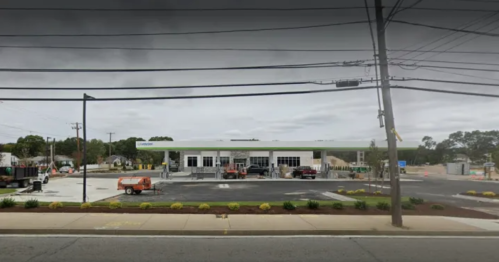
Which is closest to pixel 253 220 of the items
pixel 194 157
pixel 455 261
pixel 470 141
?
pixel 455 261

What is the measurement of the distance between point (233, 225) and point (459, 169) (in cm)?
6258

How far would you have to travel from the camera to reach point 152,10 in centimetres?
1028

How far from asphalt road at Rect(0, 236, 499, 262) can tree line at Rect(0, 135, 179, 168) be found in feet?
226

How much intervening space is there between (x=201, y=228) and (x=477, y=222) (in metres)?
9.56

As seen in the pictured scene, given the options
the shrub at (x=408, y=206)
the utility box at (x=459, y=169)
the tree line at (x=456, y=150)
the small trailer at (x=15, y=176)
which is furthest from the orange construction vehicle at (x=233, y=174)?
the tree line at (x=456, y=150)

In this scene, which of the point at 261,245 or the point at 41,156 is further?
the point at 41,156

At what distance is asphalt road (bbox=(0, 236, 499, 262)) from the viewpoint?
727 centimetres

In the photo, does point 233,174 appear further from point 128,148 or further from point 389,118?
point 128,148

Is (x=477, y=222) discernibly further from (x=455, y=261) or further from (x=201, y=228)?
(x=201, y=228)

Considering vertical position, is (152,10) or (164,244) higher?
(152,10)

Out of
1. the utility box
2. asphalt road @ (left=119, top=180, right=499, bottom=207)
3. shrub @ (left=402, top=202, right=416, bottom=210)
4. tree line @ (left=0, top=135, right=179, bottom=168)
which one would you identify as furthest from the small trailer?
the utility box

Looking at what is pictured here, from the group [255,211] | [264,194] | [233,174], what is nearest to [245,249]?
[255,211]

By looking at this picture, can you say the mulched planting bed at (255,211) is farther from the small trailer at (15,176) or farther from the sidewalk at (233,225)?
the small trailer at (15,176)

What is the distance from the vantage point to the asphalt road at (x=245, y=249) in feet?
23.9
